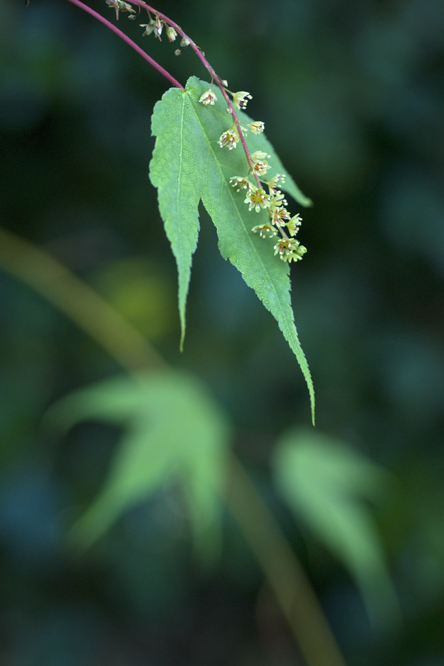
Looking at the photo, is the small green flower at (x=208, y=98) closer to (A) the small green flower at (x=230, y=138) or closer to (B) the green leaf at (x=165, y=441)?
(A) the small green flower at (x=230, y=138)

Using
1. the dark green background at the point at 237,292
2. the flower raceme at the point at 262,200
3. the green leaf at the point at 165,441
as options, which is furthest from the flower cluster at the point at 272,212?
the dark green background at the point at 237,292

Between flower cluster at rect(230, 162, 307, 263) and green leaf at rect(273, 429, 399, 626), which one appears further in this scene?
green leaf at rect(273, 429, 399, 626)

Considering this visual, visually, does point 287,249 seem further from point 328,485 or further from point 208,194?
point 328,485

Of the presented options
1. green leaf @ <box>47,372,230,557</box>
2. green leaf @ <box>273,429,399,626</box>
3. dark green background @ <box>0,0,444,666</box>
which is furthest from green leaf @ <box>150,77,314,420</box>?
dark green background @ <box>0,0,444,666</box>

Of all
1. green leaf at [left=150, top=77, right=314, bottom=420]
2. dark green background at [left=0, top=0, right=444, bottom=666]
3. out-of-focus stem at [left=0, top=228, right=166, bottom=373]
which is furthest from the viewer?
dark green background at [left=0, top=0, right=444, bottom=666]

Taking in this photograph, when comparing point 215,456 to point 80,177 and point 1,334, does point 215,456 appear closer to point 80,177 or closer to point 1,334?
point 1,334

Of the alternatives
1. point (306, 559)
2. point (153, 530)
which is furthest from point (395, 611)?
point (153, 530)

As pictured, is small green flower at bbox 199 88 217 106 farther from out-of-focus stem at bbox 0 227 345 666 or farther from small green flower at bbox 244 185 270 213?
out-of-focus stem at bbox 0 227 345 666
